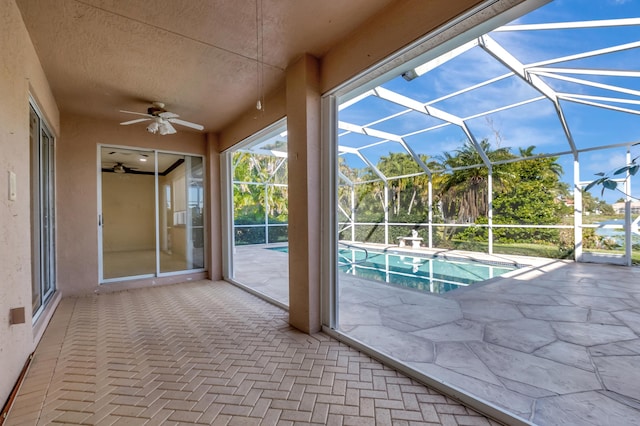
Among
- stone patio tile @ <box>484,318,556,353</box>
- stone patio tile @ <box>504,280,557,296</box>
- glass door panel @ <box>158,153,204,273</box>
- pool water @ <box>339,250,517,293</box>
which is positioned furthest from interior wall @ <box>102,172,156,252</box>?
stone patio tile @ <box>504,280,557,296</box>

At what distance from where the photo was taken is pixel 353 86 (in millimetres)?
2496

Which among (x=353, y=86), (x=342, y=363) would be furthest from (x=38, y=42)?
(x=342, y=363)

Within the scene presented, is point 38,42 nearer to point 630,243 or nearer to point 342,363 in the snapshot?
point 342,363

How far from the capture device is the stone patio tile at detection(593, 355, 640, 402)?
1.80 metres

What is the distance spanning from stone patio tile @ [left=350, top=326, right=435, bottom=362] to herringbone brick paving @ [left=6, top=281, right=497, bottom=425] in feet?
0.76

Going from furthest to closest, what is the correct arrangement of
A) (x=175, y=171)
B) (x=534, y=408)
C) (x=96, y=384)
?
(x=175, y=171) < (x=96, y=384) < (x=534, y=408)

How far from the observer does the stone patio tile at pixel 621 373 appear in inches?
71.0

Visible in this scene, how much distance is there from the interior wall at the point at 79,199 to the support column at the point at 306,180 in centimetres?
339

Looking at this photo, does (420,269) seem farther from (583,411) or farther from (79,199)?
(79,199)

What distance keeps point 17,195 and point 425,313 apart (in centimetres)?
387

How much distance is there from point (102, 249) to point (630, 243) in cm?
952

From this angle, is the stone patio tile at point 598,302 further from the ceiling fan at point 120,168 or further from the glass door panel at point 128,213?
the ceiling fan at point 120,168

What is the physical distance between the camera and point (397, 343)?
248 cm

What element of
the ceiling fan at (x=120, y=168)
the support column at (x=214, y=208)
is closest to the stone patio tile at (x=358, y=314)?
the support column at (x=214, y=208)
